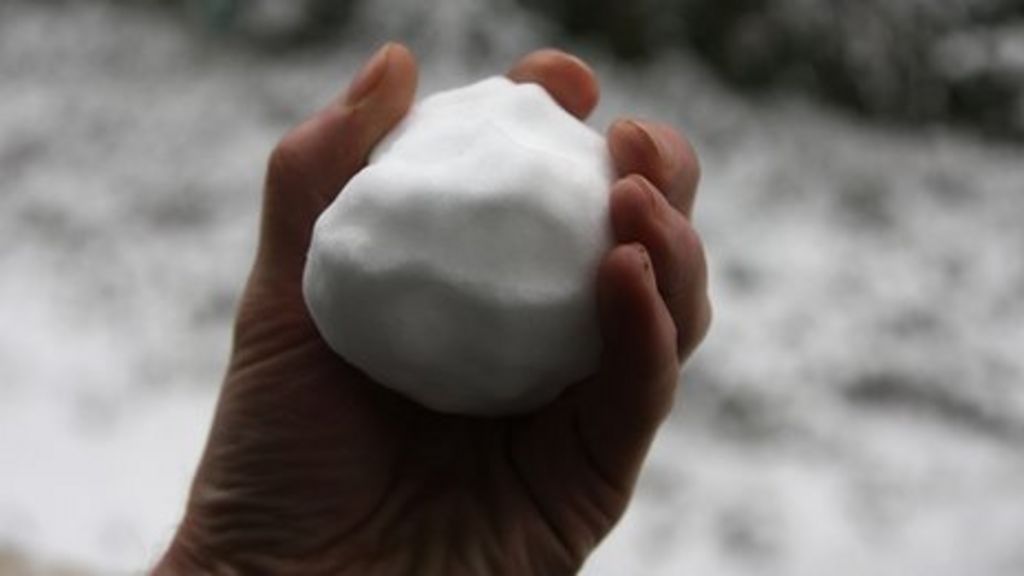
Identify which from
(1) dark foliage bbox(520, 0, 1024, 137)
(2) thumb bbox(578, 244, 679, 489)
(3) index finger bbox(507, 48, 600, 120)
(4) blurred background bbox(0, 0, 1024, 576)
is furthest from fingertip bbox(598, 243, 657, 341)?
(1) dark foliage bbox(520, 0, 1024, 137)

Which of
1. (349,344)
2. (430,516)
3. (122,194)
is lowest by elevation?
(122,194)

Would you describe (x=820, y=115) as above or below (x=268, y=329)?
below

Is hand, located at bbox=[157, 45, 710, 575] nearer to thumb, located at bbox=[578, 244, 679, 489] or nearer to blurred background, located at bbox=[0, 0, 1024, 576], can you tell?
thumb, located at bbox=[578, 244, 679, 489]

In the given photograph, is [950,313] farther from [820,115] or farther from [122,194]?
[122,194]

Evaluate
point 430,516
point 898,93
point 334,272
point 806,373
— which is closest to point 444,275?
point 334,272

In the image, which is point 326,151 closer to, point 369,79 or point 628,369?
point 369,79

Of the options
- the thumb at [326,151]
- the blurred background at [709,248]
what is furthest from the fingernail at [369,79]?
the blurred background at [709,248]
